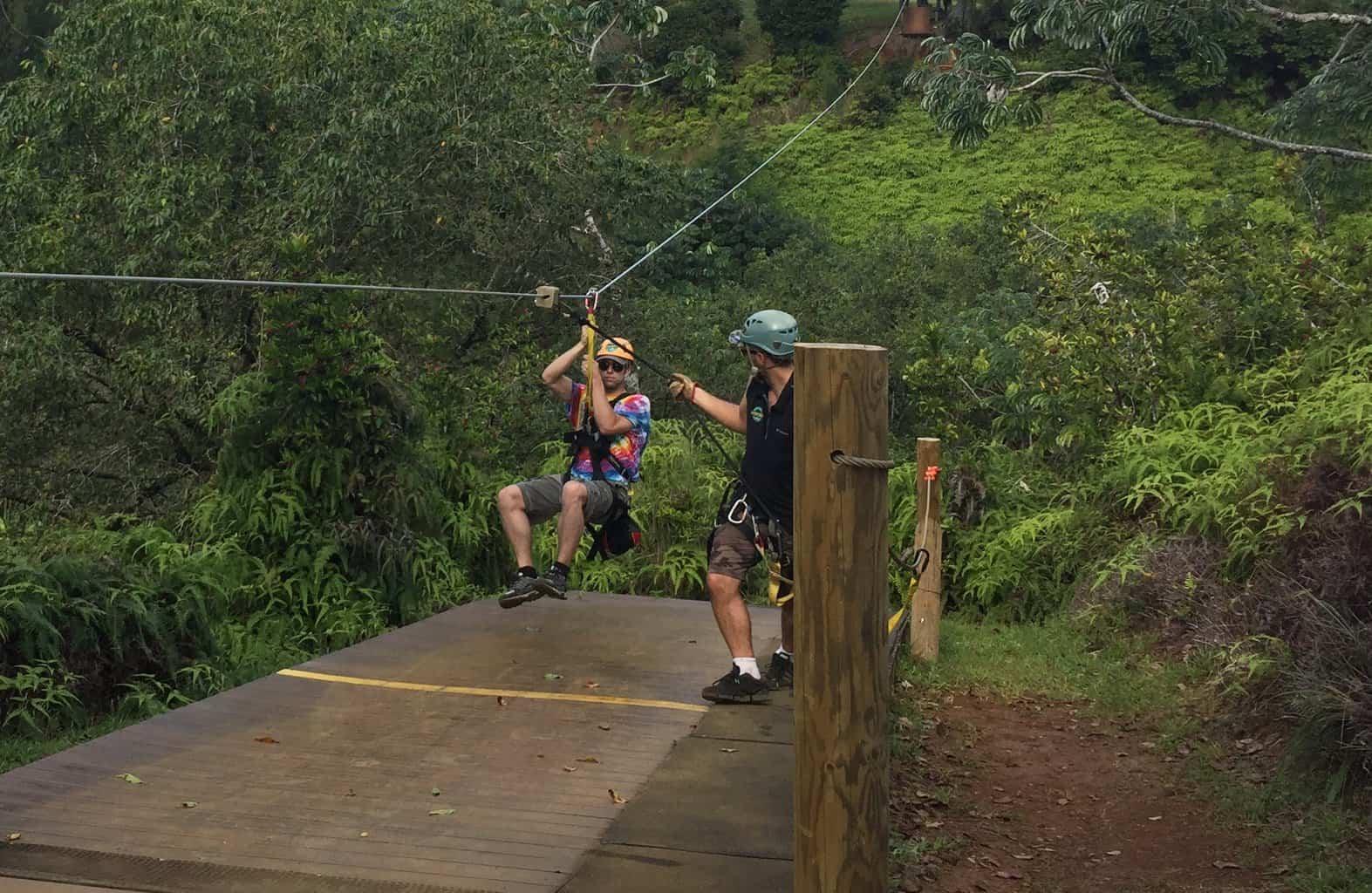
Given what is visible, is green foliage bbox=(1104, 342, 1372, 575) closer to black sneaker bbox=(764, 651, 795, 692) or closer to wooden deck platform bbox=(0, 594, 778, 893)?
black sneaker bbox=(764, 651, 795, 692)

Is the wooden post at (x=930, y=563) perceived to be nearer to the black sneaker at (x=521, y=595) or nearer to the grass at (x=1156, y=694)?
the grass at (x=1156, y=694)

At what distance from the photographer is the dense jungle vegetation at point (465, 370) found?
820cm

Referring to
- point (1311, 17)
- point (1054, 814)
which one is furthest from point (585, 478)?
point (1311, 17)

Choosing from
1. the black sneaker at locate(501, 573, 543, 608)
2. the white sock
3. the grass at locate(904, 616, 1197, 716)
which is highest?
the black sneaker at locate(501, 573, 543, 608)

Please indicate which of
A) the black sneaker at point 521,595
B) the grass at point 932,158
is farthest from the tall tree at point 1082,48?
the grass at point 932,158

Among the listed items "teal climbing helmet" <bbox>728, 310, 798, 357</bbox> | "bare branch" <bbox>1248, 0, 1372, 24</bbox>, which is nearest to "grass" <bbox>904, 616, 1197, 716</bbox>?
"teal climbing helmet" <bbox>728, 310, 798, 357</bbox>

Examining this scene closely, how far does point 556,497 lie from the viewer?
28.2 feet

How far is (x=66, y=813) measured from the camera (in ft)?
17.4

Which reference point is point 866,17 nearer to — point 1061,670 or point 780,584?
point 1061,670

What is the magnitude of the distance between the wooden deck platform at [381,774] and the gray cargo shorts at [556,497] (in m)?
0.69

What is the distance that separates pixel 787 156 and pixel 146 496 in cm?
2379

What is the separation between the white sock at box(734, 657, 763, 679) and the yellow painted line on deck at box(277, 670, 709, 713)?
0.25 metres

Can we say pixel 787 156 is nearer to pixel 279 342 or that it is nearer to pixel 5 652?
pixel 279 342

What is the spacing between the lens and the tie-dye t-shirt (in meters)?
8.26
